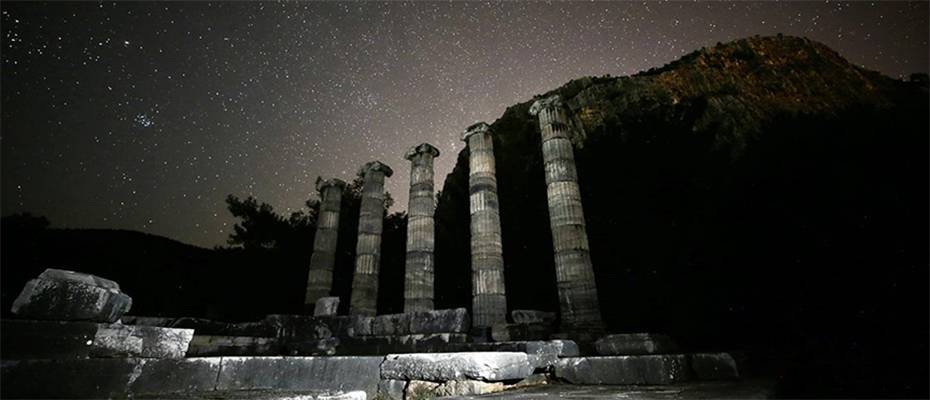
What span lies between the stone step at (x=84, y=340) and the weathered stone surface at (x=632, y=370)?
5.02 meters

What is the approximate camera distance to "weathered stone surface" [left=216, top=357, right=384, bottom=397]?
504 centimetres

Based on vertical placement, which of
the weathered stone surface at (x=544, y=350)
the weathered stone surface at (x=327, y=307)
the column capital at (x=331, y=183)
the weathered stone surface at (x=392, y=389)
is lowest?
the weathered stone surface at (x=392, y=389)

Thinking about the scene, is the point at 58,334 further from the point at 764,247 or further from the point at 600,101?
the point at 600,101

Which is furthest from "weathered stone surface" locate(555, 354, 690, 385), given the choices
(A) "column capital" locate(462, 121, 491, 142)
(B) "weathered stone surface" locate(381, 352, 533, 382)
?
(A) "column capital" locate(462, 121, 491, 142)

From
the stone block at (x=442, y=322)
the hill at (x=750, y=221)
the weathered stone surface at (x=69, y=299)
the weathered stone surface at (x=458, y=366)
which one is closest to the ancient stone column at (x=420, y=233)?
the stone block at (x=442, y=322)

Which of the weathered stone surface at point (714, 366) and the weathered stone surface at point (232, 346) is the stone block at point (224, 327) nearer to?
the weathered stone surface at point (232, 346)

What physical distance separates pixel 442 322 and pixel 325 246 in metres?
8.85

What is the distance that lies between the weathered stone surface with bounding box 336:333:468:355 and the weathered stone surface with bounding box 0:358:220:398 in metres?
4.34

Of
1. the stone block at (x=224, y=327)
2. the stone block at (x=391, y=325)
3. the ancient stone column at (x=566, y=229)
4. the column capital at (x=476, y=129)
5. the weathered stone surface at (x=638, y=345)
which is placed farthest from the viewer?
the column capital at (x=476, y=129)

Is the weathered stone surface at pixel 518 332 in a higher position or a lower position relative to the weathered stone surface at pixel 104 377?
higher

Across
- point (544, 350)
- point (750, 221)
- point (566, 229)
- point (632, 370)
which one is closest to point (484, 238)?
point (566, 229)

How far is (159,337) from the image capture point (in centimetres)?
424

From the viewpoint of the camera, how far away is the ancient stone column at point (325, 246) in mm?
14656

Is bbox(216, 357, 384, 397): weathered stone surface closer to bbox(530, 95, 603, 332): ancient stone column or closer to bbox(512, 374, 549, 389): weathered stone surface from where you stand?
bbox(512, 374, 549, 389): weathered stone surface
